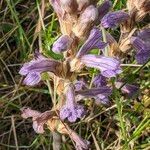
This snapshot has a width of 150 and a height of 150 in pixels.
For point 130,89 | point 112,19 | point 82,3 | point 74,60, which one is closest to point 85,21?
point 82,3

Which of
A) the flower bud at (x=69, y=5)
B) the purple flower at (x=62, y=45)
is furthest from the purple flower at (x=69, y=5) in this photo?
the purple flower at (x=62, y=45)

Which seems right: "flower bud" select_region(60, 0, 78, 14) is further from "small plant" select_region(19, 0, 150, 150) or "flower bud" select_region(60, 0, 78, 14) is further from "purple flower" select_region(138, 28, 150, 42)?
"purple flower" select_region(138, 28, 150, 42)

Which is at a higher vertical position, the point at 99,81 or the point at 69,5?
the point at 69,5

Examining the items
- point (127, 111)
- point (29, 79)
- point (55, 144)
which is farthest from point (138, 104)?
point (29, 79)

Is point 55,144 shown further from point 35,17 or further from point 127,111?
point 35,17

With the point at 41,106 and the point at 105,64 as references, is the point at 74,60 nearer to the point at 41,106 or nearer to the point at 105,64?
the point at 105,64

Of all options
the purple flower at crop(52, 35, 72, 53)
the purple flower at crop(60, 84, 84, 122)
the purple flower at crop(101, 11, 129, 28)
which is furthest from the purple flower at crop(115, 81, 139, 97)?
the purple flower at crop(52, 35, 72, 53)
